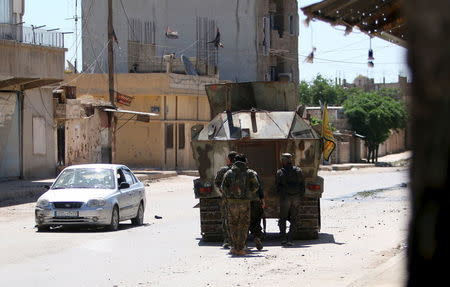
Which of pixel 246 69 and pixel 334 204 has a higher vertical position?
pixel 246 69

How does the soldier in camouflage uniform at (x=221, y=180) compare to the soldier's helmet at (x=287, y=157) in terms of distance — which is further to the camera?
the soldier's helmet at (x=287, y=157)

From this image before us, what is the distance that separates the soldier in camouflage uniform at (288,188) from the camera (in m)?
16.0

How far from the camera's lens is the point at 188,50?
63875 mm

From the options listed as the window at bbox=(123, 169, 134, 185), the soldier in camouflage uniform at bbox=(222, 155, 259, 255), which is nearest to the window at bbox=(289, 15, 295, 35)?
the window at bbox=(123, 169, 134, 185)

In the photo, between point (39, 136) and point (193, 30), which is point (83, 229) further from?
point (193, 30)

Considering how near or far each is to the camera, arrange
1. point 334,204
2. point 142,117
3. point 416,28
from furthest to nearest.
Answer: point 142,117 → point 334,204 → point 416,28

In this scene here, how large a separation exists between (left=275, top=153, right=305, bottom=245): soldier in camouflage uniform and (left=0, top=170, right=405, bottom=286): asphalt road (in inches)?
19.6

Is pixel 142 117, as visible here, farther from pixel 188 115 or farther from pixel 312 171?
pixel 312 171

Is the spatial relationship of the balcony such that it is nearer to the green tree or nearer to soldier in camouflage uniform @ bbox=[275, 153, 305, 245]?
soldier in camouflage uniform @ bbox=[275, 153, 305, 245]

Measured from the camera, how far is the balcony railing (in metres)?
32.9

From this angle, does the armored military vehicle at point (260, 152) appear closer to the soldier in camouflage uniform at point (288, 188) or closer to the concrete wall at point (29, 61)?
the soldier in camouflage uniform at point (288, 188)

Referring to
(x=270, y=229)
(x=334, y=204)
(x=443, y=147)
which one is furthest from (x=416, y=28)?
(x=334, y=204)

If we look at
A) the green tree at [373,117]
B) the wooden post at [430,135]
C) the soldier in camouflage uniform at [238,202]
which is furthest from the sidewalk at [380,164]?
the wooden post at [430,135]

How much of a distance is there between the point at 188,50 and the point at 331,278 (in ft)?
174
